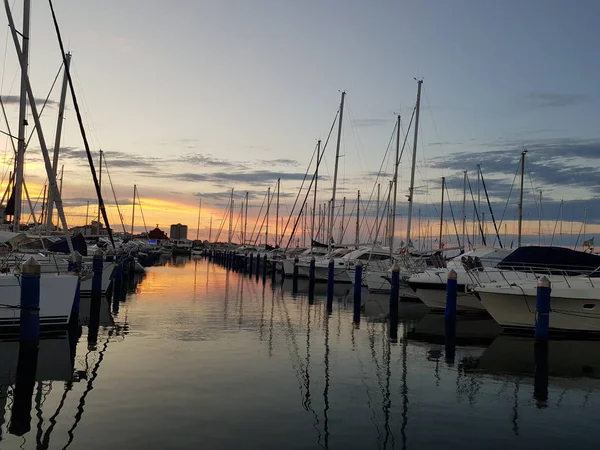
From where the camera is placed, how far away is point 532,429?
948 centimetres

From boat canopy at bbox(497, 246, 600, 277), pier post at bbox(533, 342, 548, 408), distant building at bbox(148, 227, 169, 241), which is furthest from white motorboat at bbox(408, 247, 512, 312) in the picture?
distant building at bbox(148, 227, 169, 241)

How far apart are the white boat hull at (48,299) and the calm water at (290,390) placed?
31.9 inches

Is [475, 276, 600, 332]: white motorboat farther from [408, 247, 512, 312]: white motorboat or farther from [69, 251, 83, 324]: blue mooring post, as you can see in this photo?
[69, 251, 83, 324]: blue mooring post

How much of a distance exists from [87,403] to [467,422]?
6.33 metres

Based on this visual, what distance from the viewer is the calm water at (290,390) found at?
8.72m

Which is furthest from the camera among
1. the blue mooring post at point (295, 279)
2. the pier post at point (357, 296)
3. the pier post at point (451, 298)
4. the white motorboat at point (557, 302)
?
the blue mooring post at point (295, 279)

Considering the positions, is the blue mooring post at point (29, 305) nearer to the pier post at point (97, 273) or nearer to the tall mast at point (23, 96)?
the tall mast at point (23, 96)

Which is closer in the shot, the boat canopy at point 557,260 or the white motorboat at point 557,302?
the white motorboat at point 557,302

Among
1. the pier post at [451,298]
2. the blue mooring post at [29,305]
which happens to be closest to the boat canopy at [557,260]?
the pier post at [451,298]

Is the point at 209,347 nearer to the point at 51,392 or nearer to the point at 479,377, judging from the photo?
the point at 51,392

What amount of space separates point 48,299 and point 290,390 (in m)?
8.48

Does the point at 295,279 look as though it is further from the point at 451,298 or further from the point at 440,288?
the point at 451,298

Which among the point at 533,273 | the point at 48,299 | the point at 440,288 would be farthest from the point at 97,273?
the point at 533,273

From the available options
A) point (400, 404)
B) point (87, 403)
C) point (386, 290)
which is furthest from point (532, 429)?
point (386, 290)
